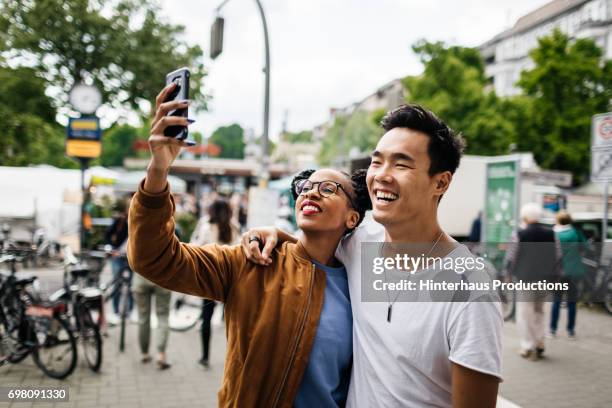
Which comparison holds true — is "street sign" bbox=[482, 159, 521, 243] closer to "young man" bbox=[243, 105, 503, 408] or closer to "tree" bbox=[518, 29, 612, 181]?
"young man" bbox=[243, 105, 503, 408]

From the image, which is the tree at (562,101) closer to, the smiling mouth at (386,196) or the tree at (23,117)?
the tree at (23,117)

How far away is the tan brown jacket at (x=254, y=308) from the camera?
1.79m

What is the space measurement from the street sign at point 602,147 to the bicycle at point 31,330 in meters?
5.48

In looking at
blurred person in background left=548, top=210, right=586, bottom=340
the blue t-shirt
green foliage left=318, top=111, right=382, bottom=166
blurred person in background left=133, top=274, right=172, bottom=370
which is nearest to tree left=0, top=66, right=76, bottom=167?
blurred person in background left=133, top=274, right=172, bottom=370

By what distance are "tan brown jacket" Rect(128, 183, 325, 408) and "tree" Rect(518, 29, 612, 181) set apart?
19.9 meters

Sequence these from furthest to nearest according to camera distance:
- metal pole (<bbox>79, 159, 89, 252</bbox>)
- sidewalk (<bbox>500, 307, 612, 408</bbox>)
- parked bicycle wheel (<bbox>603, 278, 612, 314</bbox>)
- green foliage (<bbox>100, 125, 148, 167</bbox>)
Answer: green foliage (<bbox>100, 125, 148, 167</bbox>) < metal pole (<bbox>79, 159, 89, 252</bbox>) < sidewalk (<bbox>500, 307, 612, 408</bbox>) < parked bicycle wheel (<bbox>603, 278, 612, 314</bbox>)

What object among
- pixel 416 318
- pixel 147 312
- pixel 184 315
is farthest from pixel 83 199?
pixel 416 318

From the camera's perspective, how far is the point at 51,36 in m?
19.1

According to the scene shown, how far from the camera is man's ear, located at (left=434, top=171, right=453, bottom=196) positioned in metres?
1.82

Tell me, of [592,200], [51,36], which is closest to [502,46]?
[592,200]

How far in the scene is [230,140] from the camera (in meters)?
97.3

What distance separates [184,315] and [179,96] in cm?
682

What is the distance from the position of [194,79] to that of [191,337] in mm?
17573

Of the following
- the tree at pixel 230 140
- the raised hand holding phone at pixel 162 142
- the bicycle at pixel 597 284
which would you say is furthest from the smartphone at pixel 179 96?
the tree at pixel 230 140
